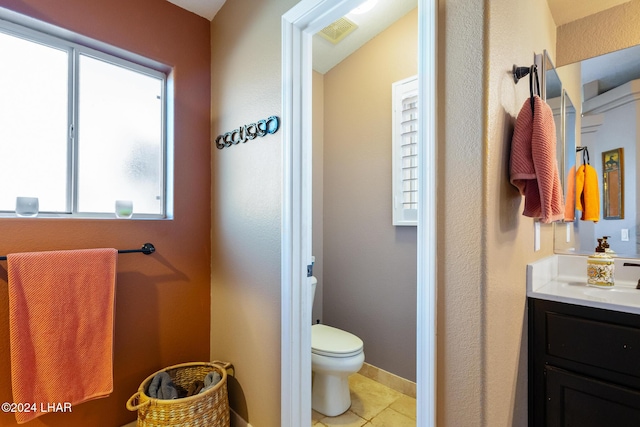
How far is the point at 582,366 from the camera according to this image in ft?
3.60

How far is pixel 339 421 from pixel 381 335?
63cm

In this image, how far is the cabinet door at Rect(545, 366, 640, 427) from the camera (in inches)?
39.6

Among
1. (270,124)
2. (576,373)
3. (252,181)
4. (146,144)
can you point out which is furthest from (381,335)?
(146,144)

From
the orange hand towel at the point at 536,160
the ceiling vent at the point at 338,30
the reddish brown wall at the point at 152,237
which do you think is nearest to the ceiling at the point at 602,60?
the orange hand towel at the point at 536,160

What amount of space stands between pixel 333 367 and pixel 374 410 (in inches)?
18.6

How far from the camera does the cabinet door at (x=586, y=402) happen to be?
1.01 meters

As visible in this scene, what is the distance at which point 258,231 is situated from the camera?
1.60 m

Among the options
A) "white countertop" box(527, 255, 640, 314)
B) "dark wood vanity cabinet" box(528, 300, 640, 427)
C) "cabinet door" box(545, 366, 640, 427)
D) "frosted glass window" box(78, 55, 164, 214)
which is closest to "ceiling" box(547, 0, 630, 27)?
"white countertop" box(527, 255, 640, 314)

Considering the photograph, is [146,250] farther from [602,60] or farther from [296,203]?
[602,60]

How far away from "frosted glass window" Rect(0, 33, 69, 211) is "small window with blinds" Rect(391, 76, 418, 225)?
6.27 feet

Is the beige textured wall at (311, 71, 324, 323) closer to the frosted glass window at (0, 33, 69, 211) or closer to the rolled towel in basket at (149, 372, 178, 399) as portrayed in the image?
the rolled towel in basket at (149, 372, 178, 399)

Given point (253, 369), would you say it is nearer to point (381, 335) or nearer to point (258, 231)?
point (258, 231)

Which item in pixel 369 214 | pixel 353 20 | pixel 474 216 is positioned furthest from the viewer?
pixel 369 214

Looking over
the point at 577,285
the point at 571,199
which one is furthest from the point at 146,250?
the point at 571,199
